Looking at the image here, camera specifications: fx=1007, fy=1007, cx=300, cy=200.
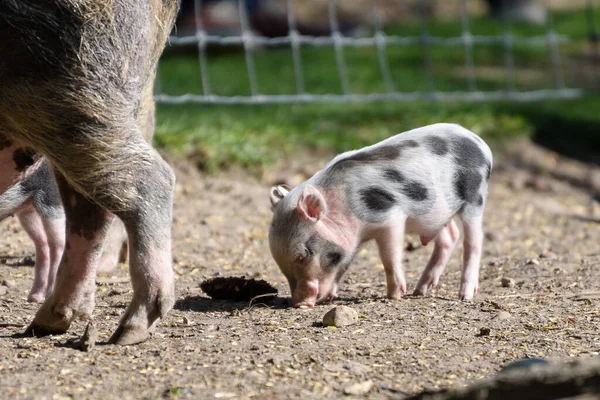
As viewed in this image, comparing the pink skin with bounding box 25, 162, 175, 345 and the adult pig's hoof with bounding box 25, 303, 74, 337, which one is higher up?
the pink skin with bounding box 25, 162, 175, 345

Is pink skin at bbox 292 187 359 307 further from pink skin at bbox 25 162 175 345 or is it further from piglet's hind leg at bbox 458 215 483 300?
pink skin at bbox 25 162 175 345

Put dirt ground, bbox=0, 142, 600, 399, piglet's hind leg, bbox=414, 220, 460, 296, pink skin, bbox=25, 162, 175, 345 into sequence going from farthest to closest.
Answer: piglet's hind leg, bbox=414, 220, 460, 296
pink skin, bbox=25, 162, 175, 345
dirt ground, bbox=0, 142, 600, 399

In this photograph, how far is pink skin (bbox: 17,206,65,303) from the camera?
445cm

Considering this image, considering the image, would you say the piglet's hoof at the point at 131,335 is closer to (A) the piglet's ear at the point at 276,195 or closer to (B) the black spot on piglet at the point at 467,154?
(A) the piglet's ear at the point at 276,195

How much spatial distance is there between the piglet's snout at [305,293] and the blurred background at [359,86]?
2930 millimetres

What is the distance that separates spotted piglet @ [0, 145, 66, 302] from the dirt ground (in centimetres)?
14

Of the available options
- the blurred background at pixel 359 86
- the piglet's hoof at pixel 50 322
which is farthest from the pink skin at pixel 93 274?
the blurred background at pixel 359 86

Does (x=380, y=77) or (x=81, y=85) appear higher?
(x=81, y=85)

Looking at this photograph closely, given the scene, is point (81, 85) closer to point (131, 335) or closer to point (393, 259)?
point (131, 335)

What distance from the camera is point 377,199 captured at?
4.40m

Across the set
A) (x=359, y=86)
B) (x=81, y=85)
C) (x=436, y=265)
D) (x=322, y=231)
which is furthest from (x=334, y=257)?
(x=359, y=86)

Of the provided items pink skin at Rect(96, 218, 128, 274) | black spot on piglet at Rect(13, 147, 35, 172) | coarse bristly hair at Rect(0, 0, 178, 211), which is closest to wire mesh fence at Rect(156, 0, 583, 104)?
pink skin at Rect(96, 218, 128, 274)

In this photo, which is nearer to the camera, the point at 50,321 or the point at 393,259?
the point at 50,321

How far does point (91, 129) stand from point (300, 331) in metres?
1.08
